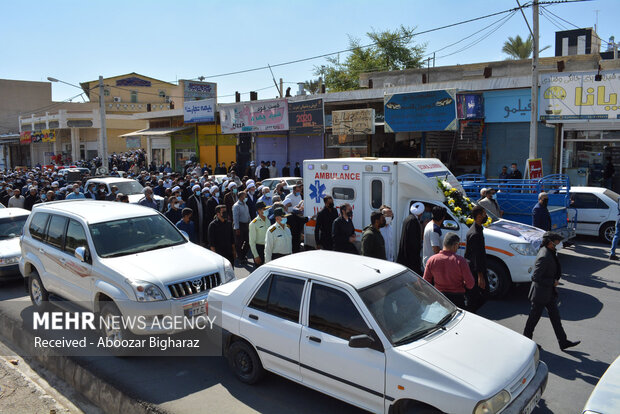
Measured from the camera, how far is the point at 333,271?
15.8 feet

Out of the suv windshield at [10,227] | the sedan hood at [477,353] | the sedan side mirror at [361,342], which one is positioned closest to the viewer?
the sedan hood at [477,353]

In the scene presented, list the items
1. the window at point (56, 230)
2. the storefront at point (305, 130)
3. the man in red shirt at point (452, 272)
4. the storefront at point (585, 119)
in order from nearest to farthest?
the man in red shirt at point (452, 272) < the window at point (56, 230) < the storefront at point (585, 119) < the storefront at point (305, 130)

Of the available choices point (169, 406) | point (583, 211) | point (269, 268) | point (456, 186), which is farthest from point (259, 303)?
point (583, 211)

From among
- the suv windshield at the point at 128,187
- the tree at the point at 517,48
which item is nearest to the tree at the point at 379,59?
the tree at the point at 517,48

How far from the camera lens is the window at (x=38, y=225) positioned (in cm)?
778

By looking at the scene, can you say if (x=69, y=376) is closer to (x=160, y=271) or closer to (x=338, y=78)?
(x=160, y=271)

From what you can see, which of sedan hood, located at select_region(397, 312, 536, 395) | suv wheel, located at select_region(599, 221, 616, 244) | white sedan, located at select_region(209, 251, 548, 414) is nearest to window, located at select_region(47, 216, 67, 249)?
white sedan, located at select_region(209, 251, 548, 414)

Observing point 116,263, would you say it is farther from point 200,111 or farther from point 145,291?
point 200,111

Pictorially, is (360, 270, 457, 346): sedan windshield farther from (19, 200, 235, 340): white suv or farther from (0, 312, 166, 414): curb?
(19, 200, 235, 340): white suv

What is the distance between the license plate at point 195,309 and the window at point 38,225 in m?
3.35

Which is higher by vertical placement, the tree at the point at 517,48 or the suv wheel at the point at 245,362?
the tree at the point at 517,48

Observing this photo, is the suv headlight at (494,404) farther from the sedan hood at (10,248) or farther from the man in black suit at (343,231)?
the sedan hood at (10,248)

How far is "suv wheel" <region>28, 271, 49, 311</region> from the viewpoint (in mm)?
7715

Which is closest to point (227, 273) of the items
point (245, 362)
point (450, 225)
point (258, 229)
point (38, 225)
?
point (245, 362)
